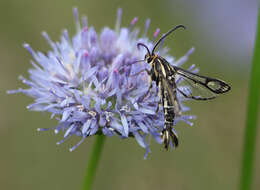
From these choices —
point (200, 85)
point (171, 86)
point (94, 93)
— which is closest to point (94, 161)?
point (94, 93)

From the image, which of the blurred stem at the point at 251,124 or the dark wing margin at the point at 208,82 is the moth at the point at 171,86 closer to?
the dark wing margin at the point at 208,82

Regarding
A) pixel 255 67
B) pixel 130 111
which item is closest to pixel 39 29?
pixel 130 111

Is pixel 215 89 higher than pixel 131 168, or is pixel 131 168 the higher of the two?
pixel 215 89

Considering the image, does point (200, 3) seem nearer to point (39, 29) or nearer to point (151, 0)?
point (151, 0)

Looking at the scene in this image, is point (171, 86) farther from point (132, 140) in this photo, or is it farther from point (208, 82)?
point (132, 140)

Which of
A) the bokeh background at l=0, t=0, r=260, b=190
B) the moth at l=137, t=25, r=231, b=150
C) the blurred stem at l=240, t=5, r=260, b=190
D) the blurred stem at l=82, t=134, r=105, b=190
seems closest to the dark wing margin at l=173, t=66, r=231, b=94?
the moth at l=137, t=25, r=231, b=150

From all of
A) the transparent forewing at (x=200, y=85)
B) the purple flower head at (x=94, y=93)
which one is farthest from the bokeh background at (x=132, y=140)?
the purple flower head at (x=94, y=93)
